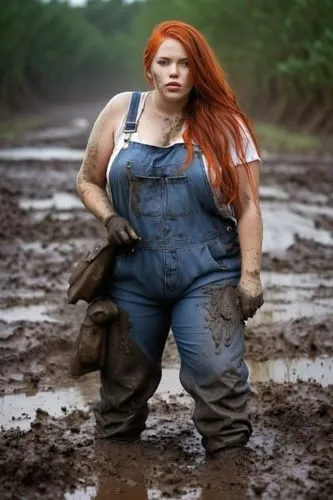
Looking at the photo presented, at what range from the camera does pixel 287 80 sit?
31.1 meters

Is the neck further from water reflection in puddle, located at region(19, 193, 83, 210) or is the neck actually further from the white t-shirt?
water reflection in puddle, located at region(19, 193, 83, 210)

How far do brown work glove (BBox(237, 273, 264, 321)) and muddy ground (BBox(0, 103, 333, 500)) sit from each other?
590 mm

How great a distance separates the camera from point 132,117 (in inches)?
165

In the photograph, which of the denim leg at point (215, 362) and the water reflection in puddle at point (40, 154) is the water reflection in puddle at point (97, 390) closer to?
the denim leg at point (215, 362)

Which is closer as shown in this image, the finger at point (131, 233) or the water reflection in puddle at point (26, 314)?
the finger at point (131, 233)

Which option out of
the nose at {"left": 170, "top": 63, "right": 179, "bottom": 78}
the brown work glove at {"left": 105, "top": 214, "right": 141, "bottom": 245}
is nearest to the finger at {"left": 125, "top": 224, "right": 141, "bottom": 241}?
the brown work glove at {"left": 105, "top": 214, "right": 141, "bottom": 245}

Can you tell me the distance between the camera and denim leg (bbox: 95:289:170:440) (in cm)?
430

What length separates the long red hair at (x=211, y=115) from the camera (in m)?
4.05

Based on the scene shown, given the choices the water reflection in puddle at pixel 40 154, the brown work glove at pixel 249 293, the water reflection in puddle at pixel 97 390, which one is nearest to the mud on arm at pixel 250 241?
the brown work glove at pixel 249 293

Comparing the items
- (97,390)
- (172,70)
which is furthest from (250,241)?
(97,390)

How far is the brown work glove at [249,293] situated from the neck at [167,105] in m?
A: 0.71

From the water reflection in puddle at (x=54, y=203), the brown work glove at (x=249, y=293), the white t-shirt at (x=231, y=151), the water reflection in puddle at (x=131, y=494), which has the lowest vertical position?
the water reflection in puddle at (x=54, y=203)

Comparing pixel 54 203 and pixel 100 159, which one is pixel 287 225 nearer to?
pixel 54 203

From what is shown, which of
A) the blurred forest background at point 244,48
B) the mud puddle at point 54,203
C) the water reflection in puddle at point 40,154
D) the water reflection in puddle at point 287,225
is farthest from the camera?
the blurred forest background at point 244,48
